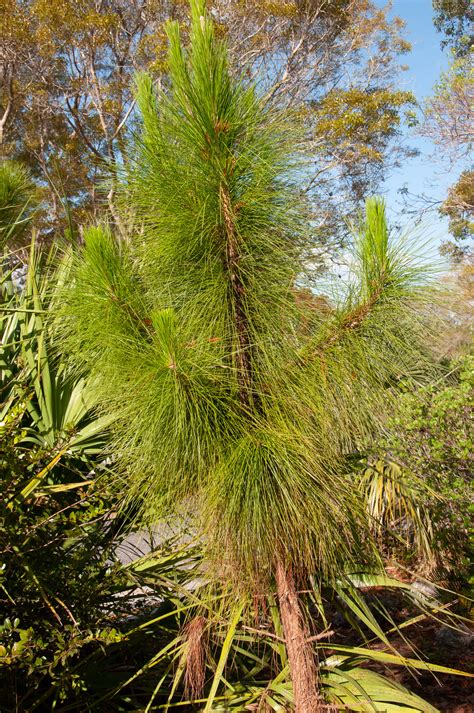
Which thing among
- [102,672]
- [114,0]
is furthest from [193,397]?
[114,0]

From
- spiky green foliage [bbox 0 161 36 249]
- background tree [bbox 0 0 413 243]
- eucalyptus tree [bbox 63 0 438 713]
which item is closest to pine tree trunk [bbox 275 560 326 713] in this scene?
eucalyptus tree [bbox 63 0 438 713]

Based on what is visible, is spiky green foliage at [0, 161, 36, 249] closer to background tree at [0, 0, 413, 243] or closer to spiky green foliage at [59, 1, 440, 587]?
spiky green foliage at [59, 1, 440, 587]

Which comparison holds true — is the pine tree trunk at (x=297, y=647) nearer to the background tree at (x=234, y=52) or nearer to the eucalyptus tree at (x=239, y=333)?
the eucalyptus tree at (x=239, y=333)

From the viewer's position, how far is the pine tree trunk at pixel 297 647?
1899 millimetres

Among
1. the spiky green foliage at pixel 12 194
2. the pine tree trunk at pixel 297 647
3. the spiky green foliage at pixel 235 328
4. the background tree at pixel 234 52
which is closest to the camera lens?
the spiky green foliage at pixel 235 328

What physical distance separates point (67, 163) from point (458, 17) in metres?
10.7

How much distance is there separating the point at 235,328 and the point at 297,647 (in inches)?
41.3

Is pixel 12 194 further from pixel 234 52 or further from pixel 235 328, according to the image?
pixel 234 52

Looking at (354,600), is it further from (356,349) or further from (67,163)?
(67,163)

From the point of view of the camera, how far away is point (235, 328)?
1861mm

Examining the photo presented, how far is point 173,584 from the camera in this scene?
2289 millimetres

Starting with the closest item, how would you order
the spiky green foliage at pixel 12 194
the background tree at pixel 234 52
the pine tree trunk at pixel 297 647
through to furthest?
the pine tree trunk at pixel 297 647 < the spiky green foliage at pixel 12 194 < the background tree at pixel 234 52

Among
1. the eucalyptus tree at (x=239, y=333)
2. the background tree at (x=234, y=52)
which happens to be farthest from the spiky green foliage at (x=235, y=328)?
the background tree at (x=234, y=52)

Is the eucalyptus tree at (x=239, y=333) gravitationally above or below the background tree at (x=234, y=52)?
below
